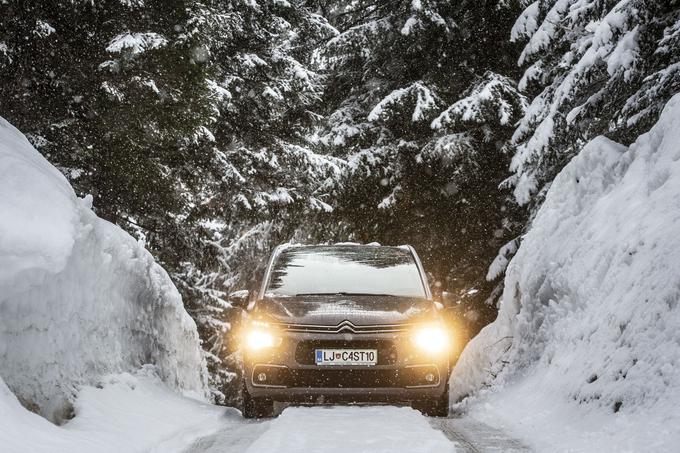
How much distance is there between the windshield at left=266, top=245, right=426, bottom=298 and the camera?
8062mm

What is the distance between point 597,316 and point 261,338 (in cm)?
303

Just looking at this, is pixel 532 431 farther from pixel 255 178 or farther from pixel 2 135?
pixel 255 178

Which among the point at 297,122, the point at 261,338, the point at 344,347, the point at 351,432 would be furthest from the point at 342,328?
the point at 297,122

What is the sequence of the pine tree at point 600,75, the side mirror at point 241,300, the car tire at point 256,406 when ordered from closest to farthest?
the car tire at point 256,406 < the side mirror at point 241,300 < the pine tree at point 600,75

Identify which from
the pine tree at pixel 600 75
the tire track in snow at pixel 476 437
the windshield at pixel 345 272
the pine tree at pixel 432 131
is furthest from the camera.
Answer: the pine tree at pixel 432 131

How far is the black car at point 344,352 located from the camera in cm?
725

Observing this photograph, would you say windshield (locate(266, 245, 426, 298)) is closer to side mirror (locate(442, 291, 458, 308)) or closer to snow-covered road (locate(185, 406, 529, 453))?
side mirror (locate(442, 291, 458, 308))

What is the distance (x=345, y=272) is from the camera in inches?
331

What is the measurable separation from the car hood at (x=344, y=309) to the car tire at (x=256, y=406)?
2.58 ft

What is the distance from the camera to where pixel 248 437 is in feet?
20.2

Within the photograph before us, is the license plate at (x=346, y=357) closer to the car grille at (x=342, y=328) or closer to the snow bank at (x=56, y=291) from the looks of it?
the car grille at (x=342, y=328)

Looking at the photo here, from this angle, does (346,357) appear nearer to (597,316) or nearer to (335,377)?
(335,377)

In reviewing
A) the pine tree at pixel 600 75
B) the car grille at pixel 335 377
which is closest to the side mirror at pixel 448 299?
the car grille at pixel 335 377

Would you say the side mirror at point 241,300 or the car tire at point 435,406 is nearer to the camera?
the car tire at point 435,406
